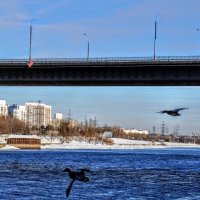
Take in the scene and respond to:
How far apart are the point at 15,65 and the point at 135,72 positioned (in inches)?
769

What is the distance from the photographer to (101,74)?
10094 cm

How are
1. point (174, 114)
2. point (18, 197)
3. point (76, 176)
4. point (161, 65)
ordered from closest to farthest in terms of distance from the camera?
point (76, 176) → point (174, 114) → point (18, 197) → point (161, 65)

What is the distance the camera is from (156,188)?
58.8 meters

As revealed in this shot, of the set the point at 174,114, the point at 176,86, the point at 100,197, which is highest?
the point at 176,86

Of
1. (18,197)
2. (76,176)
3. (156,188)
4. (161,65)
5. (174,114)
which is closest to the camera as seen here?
(76,176)

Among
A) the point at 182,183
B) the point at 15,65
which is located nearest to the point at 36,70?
the point at 15,65

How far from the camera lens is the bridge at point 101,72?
9475cm

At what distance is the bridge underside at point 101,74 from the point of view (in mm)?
94875

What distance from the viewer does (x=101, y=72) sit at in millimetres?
100812

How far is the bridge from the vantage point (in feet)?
311

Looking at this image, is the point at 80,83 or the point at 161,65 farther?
the point at 80,83

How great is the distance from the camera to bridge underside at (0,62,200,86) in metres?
94.9

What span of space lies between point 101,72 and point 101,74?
1.07 ft

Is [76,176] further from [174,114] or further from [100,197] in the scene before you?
[100,197]
